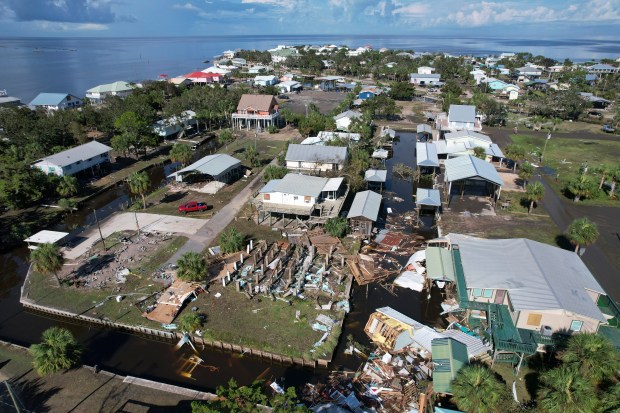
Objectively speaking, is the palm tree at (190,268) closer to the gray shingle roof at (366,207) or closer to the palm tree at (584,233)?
the gray shingle roof at (366,207)

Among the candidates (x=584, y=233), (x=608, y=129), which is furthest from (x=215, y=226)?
(x=608, y=129)

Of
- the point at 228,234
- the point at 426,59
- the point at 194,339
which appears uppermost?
the point at 426,59

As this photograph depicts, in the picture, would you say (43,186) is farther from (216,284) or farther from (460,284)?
(460,284)

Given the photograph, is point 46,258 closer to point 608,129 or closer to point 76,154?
point 76,154

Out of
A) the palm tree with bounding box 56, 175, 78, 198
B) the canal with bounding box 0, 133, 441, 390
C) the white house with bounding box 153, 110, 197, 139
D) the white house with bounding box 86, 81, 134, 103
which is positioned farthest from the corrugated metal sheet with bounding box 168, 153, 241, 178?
the white house with bounding box 86, 81, 134, 103

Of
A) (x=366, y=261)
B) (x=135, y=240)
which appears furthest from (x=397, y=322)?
(x=135, y=240)

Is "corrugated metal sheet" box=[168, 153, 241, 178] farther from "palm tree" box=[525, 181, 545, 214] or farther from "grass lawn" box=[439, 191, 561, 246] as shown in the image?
"palm tree" box=[525, 181, 545, 214]
